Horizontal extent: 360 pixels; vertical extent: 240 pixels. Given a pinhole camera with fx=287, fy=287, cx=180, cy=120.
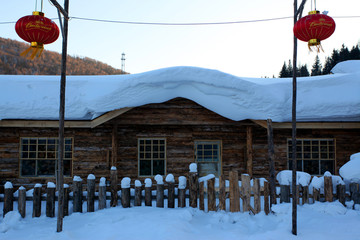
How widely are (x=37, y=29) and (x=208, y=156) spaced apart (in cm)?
792

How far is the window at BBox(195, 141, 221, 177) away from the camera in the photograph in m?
11.8

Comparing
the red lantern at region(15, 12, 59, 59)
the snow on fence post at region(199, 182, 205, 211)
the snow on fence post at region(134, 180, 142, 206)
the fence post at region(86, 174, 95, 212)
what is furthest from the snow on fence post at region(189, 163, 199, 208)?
the red lantern at region(15, 12, 59, 59)

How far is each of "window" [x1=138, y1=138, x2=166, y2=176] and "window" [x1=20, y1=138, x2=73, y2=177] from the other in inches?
111

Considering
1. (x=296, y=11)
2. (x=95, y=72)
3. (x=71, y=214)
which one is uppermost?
(x=95, y=72)

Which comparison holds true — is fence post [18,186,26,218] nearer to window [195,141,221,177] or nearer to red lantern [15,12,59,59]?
red lantern [15,12,59,59]

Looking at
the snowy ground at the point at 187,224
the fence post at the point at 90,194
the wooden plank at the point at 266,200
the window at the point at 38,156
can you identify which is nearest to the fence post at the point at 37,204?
the snowy ground at the point at 187,224

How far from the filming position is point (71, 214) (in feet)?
25.5

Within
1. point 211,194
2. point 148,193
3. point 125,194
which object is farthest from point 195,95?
point 125,194

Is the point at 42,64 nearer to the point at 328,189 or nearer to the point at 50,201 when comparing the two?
the point at 50,201

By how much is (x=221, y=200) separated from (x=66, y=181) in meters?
6.60

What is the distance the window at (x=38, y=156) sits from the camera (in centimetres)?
1122

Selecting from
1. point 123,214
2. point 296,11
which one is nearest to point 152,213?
point 123,214

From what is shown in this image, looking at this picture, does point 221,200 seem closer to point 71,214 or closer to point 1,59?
point 71,214

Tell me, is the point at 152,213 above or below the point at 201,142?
below
